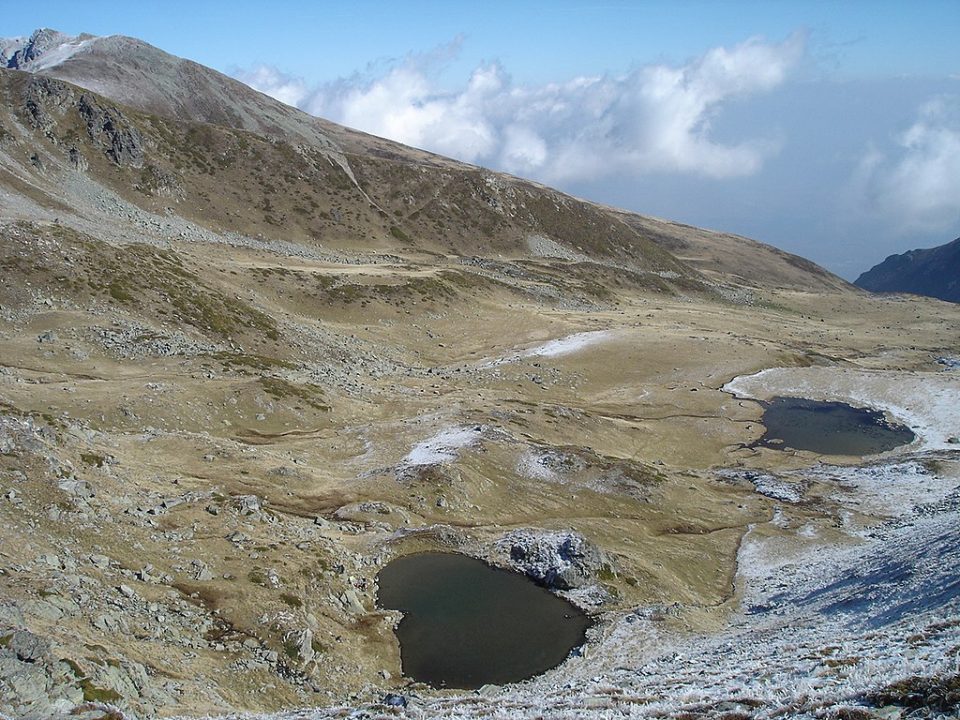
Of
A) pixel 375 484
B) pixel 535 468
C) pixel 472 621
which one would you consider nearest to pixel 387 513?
A: pixel 375 484

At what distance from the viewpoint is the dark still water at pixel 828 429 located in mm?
81131

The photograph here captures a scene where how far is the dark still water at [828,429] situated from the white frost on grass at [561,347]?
3017cm

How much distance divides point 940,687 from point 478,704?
17.0 m

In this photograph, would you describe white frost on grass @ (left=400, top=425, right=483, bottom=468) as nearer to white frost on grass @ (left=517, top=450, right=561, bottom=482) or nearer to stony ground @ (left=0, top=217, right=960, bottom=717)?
stony ground @ (left=0, top=217, right=960, bottom=717)

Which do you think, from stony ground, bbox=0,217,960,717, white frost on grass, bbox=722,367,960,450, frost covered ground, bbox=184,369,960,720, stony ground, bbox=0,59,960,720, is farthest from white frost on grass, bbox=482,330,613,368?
frost covered ground, bbox=184,369,960,720

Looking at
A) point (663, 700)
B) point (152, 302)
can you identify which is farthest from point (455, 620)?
point (152, 302)

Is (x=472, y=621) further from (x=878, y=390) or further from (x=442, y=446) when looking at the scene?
(x=878, y=390)

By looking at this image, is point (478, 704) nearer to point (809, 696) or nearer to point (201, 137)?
point (809, 696)

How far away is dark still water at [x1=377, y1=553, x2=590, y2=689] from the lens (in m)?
36.8

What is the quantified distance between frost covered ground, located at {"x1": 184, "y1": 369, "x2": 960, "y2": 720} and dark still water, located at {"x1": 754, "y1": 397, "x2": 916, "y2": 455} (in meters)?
7.96

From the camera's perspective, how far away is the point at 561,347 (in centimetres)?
11094

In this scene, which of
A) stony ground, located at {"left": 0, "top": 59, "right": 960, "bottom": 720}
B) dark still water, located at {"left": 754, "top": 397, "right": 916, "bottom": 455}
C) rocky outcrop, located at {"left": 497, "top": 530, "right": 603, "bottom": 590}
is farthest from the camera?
dark still water, located at {"left": 754, "top": 397, "right": 916, "bottom": 455}

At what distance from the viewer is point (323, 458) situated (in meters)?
58.1

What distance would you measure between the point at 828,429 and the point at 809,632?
2253 inches
